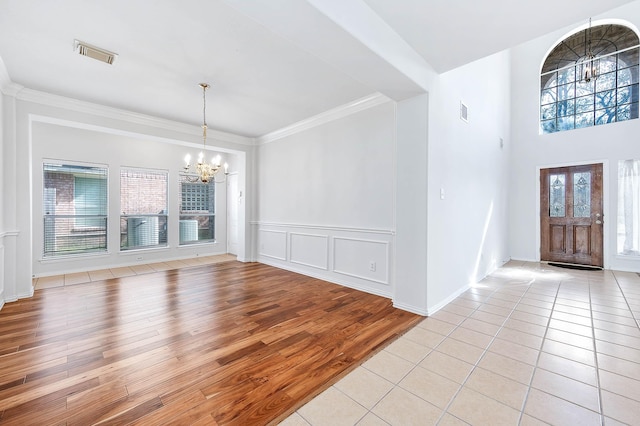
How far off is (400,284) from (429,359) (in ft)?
3.66

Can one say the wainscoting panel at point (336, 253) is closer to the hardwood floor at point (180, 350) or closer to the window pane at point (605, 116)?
the hardwood floor at point (180, 350)

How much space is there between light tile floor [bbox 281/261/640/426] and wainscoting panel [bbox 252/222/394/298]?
1.01m

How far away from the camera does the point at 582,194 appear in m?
5.43

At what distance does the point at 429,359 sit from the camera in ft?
7.00

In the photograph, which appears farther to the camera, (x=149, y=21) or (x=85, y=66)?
(x=85, y=66)

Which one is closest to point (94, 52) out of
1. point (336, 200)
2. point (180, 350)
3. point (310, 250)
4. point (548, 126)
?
point (180, 350)

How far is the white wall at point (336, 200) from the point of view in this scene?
12.4 ft

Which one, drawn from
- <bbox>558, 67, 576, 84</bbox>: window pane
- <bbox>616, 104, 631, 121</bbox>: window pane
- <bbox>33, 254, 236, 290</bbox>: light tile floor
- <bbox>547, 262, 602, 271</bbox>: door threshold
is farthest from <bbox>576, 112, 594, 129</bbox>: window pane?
<bbox>33, 254, 236, 290</bbox>: light tile floor

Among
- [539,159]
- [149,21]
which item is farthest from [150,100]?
[539,159]

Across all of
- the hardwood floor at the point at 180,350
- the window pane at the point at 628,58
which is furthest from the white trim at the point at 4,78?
the window pane at the point at 628,58

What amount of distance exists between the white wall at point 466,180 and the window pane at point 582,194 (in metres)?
1.29

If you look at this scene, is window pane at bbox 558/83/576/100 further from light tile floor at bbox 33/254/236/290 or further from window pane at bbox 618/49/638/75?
light tile floor at bbox 33/254/236/290

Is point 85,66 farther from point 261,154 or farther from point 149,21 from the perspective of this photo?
point 261,154

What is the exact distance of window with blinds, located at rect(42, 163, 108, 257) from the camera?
4934 millimetres
